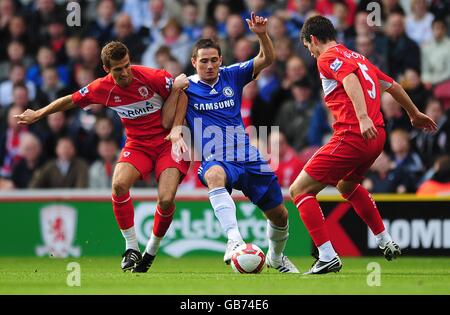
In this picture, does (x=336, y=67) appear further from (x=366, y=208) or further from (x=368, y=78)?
(x=366, y=208)

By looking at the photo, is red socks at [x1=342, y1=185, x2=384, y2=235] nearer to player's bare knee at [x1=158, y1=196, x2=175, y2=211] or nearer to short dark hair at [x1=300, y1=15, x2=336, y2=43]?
short dark hair at [x1=300, y1=15, x2=336, y2=43]

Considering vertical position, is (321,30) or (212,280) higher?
(321,30)

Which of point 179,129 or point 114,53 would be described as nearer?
point 179,129

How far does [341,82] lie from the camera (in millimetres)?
9281

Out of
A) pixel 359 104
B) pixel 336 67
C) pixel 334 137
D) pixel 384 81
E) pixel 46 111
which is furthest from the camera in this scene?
→ pixel 46 111

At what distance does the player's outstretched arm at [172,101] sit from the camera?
10.1 metres

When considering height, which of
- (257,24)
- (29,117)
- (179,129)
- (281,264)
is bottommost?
(281,264)

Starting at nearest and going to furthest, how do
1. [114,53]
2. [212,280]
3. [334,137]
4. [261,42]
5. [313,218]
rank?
[212,280] → [313,218] → [334,137] → [114,53] → [261,42]

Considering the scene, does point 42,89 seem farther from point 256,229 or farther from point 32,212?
point 256,229

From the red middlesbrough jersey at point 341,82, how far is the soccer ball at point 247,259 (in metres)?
1.38

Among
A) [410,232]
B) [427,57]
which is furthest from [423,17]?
[410,232]

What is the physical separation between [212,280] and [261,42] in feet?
7.94

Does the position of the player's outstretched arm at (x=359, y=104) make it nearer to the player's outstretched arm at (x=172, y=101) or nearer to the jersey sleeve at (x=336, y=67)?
the jersey sleeve at (x=336, y=67)

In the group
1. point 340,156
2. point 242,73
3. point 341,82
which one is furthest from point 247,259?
point 242,73
